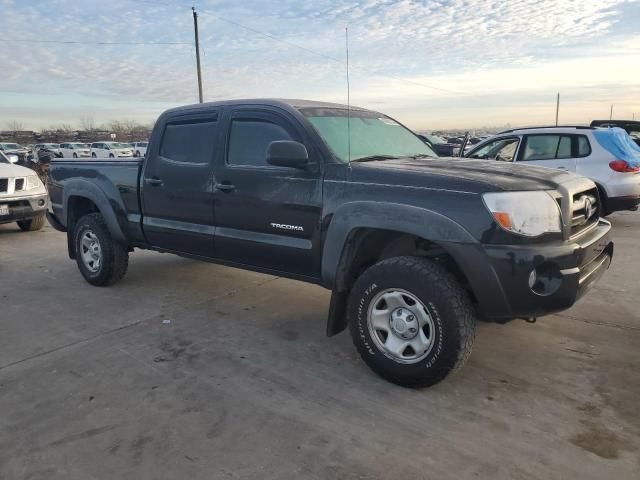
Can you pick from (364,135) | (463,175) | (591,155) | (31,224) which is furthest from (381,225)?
(31,224)

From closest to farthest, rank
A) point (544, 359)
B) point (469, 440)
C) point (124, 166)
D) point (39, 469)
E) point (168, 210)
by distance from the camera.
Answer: point (39, 469) < point (469, 440) < point (544, 359) < point (168, 210) < point (124, 166)

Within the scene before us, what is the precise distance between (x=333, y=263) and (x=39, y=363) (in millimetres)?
2180

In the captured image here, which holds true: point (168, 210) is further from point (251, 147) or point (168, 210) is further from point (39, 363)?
point (39, 363)

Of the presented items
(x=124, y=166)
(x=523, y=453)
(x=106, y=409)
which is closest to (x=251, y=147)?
(x=124, y=166)

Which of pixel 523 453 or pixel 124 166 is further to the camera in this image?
pixel 124 166

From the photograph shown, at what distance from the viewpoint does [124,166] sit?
5148mm

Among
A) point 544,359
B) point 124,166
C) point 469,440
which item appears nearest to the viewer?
point 469,440

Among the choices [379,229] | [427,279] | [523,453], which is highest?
[379,229]

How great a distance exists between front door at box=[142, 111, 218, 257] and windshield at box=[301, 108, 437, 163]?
3.26 feet

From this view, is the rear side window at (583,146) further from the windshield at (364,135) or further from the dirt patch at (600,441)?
the dirt patch at (600,441)

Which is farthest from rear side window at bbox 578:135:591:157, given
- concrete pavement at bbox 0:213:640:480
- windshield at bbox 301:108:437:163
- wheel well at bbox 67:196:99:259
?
wheel well at bbox 67:196:99:259

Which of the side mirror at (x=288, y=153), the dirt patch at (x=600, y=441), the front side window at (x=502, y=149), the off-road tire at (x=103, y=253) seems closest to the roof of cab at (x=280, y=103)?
the side mirror at (x=288, y=153)

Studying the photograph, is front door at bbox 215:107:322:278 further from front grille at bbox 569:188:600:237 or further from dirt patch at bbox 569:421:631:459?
dirt patch at bbox 569:421:631:459

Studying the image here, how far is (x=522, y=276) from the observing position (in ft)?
9.52
